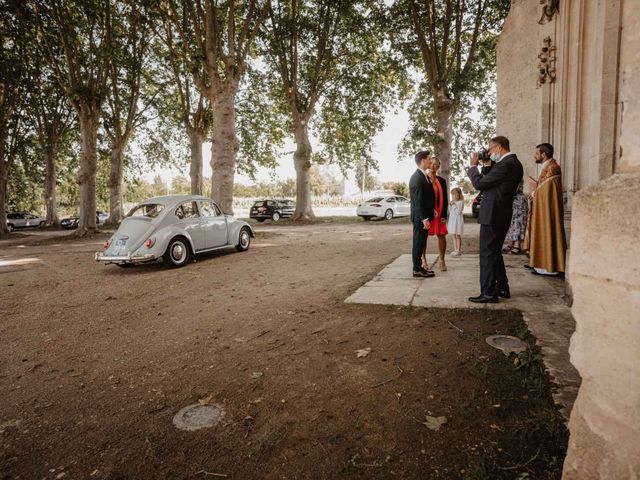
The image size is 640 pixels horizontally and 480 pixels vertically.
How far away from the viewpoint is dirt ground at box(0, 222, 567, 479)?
7.30ft

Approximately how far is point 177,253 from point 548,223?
25.0ft

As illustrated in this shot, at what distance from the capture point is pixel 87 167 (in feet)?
56.9

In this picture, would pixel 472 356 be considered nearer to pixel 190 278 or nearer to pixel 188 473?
pixel 188 473

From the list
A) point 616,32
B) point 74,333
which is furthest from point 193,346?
point 616,32

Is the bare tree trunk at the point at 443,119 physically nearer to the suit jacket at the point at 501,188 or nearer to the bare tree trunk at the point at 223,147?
the bare tree trunk at the point at 223,147

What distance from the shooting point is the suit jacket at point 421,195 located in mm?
6309

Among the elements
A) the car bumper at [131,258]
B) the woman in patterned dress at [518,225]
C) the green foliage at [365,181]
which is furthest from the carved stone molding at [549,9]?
the green foliage at [365,181]

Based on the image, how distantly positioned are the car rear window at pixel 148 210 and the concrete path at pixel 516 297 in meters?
5.61

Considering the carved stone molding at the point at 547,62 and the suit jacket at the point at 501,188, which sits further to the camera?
the carved stone molding at the point at 547,62

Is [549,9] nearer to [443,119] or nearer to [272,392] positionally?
[272,392]

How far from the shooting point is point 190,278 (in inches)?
309

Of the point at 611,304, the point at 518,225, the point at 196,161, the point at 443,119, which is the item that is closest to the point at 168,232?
the point at 518,225

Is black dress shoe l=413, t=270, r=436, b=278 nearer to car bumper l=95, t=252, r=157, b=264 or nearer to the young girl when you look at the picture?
the young girl

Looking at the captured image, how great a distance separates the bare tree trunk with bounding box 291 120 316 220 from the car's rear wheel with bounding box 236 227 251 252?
37.5 feet
